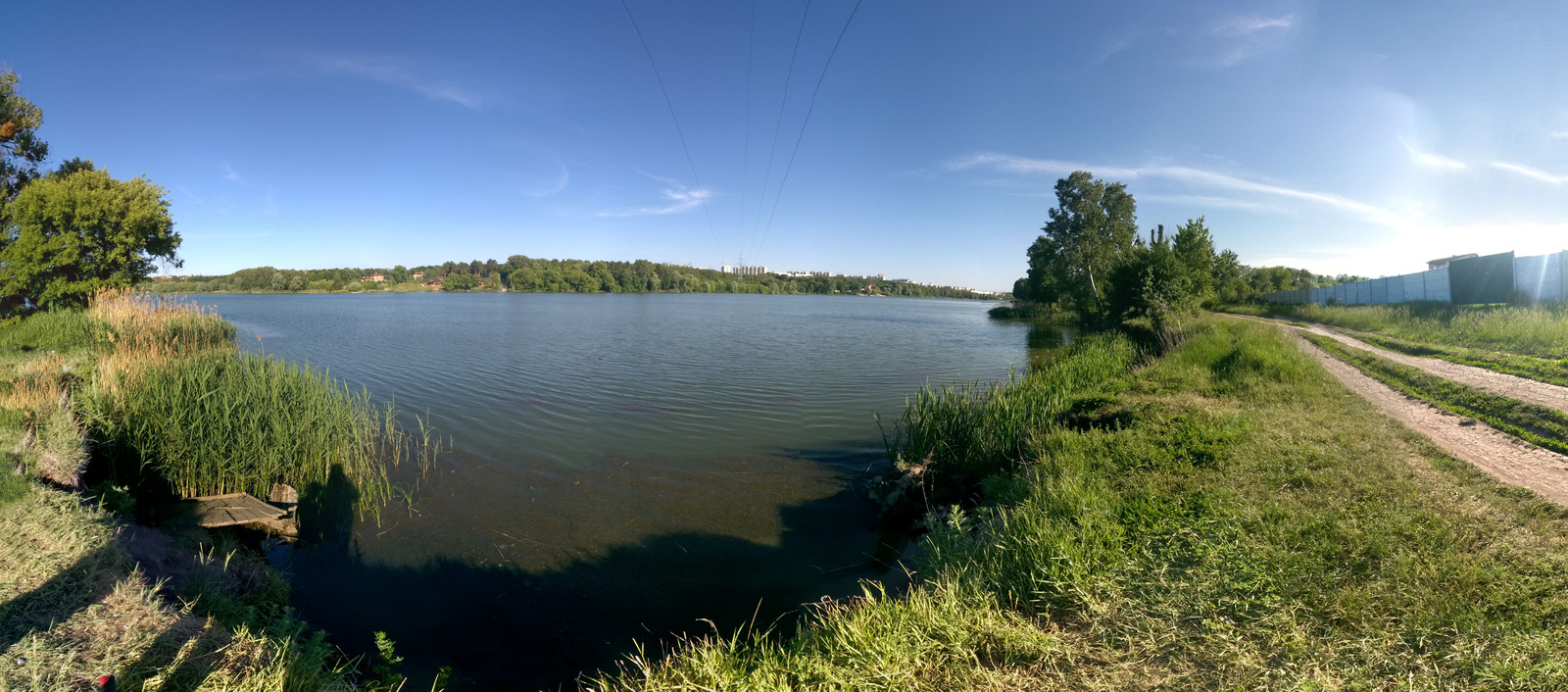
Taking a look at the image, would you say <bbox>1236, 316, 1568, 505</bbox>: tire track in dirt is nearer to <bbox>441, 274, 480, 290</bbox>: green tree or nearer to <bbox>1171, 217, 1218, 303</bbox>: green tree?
<bbox>1171, 217, 1218, 303</bbox>: green tree

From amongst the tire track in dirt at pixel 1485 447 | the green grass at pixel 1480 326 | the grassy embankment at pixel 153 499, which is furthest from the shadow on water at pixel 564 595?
the green grass at pixel 1480 326

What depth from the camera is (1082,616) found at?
11.6 ft

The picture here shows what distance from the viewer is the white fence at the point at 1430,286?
1595 centimetres

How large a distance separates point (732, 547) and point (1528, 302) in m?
24.2

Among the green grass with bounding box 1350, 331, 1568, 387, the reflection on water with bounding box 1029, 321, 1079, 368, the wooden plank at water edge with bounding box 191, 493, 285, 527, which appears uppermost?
the green grass with bounding box 1350, 331, 1568, 387

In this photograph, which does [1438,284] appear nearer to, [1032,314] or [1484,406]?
[1484,406]

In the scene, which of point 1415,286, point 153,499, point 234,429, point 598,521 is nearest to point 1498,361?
point 598,521

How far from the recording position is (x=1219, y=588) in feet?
11.8

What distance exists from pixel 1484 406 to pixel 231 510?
15.8 metres

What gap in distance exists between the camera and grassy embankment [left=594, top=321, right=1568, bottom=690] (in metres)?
2.95

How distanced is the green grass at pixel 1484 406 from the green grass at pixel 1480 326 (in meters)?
2.45

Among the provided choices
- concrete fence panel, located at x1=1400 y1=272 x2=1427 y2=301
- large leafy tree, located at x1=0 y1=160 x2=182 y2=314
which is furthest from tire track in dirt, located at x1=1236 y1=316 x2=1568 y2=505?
large leafy tree, located at x1=0 y1=160 x2=182 y2=314

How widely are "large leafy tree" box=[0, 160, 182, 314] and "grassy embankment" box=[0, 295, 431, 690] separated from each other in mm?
5797

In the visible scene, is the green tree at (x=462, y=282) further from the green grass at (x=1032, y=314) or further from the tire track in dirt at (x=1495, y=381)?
the tire track in dirt at (x=1495, y=381)
